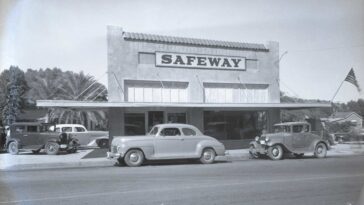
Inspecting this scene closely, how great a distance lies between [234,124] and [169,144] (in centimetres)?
806

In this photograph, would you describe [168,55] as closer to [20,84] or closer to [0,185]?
[0,185]

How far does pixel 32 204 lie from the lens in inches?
304

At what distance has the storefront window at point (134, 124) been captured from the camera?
20.4 meters

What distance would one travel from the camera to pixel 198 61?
22.1 meters

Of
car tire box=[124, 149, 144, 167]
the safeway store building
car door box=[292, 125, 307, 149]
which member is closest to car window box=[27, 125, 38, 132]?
the safeway store building

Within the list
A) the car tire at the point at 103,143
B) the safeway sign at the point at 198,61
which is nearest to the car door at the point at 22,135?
the car tire at the point at 103,143

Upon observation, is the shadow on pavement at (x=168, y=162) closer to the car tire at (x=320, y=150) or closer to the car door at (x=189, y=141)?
the car door at (x=189, y=141)

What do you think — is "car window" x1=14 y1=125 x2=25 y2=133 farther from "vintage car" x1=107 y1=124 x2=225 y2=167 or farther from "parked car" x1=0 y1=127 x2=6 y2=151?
"vintage car" x1=107 y1=124 x2=225 y2=167

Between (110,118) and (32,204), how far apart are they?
12.4 m

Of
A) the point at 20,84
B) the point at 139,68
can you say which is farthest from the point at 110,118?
the point at 20,84

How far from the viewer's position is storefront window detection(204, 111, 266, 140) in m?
22.3

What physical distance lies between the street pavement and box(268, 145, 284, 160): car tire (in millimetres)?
4708

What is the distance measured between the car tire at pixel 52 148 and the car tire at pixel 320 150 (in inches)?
466

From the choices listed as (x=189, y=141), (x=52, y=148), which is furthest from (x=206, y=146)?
(x=52, y=148)
